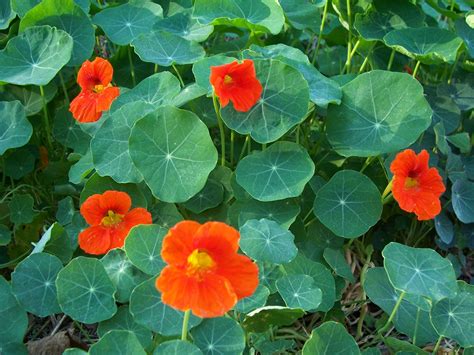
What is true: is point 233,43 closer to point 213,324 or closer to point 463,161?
point 463,161

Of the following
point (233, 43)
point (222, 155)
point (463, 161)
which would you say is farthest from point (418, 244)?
point (233, 43)

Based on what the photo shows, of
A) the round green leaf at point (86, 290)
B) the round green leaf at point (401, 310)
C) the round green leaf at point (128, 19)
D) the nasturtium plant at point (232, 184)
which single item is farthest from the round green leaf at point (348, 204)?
the round green leaf at point (128, 19)

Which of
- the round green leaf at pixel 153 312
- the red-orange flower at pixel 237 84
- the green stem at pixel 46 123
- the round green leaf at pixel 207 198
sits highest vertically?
the red-orange flower at pixel 237 84

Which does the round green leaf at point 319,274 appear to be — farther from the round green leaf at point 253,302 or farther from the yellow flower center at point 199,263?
the yellow flower center at point 199,263

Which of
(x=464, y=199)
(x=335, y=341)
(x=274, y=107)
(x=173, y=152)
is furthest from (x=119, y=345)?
(x=464, y=199)

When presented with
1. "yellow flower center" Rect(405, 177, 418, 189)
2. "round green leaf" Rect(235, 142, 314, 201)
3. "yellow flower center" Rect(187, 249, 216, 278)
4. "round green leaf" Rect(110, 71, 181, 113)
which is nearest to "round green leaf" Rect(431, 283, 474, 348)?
"yellow flower center" Rect(405, 177, 418, 189)

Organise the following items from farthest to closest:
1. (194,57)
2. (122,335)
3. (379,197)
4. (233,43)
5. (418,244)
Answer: (233,43)
(418,244)
(194,57)
(379,197)
(122,335)

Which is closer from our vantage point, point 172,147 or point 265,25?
point 172,147
